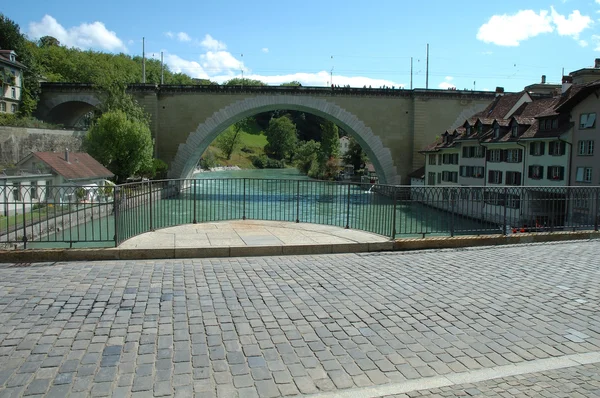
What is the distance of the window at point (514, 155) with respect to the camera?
33.0 meters

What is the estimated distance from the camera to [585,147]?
93.5 feet

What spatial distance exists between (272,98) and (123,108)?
1313 cm

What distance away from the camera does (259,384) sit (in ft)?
12.8

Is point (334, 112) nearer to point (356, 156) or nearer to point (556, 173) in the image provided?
point (556, 173)

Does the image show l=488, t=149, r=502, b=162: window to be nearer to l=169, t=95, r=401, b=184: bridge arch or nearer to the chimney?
the chimney

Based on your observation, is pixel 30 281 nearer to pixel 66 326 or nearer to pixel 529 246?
pixel 66 326

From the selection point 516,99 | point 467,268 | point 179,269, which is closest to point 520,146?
point 516,99

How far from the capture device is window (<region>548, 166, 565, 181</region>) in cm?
2967

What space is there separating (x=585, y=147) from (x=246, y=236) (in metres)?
25.8

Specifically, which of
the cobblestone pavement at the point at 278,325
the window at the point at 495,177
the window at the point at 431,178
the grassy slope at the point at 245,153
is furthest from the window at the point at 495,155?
the grassy slope at the point at 245,153

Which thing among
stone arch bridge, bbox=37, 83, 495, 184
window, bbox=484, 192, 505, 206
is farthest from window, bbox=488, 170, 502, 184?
window, bbox=484, 192, 505, 206

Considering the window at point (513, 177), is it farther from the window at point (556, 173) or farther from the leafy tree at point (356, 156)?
the leafy tree at point (356, 156)

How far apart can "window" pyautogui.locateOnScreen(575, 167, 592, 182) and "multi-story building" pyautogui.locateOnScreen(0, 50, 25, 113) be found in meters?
46.4

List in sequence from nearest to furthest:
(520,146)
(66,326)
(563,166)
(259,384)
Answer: (259,384), (66,326), (563,166), (520,146)
